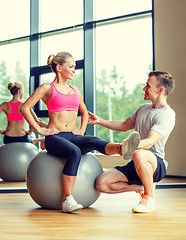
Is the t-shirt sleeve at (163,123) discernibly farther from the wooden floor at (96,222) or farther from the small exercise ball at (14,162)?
the small exercise ball at (14,162)

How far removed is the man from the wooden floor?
0.54 feet

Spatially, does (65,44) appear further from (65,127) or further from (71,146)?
(71,146)

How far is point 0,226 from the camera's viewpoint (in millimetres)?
2244

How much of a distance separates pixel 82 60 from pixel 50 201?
12.3 feet

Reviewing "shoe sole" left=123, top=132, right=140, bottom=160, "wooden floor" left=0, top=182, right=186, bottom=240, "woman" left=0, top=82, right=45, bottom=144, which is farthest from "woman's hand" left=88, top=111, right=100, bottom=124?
"woman" left=0, top=82, right=45, bottom=144

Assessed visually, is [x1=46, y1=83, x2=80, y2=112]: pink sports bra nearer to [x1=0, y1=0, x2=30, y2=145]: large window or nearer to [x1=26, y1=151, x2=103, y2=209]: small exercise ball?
[x1=26, y1=151, x2=103, y2=209]: small exercise ball

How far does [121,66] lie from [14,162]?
A: 2.42 metres

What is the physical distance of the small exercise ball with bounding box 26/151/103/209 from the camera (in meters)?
2.69

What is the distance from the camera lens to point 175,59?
5031 mm

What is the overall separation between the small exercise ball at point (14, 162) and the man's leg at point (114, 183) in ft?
6.07

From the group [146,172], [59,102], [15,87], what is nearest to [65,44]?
[15,87]

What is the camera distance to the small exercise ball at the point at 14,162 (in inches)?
176

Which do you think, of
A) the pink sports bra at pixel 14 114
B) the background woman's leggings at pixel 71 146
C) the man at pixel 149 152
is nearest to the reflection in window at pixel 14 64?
the pink sports bra at pixel 14 114

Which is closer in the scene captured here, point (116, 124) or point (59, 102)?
point (59, 102)
